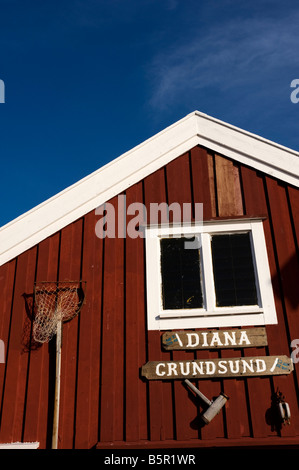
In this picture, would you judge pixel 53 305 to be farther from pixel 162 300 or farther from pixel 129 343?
pixel 162 300

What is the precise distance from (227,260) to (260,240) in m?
0.56

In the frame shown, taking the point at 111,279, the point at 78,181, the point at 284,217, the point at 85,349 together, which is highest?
the point at 78,181

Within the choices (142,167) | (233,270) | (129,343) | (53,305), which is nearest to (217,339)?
(233,270)

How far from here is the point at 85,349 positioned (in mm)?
5246

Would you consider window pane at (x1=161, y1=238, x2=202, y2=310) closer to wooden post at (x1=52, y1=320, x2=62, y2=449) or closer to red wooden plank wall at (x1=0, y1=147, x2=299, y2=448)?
red wooden plank wall at (x1=0, y1=147, x2=299, y2=448)

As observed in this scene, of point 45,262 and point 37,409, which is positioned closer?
point 37,409

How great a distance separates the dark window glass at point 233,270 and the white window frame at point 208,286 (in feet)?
0.25

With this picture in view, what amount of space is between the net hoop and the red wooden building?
0.37ft

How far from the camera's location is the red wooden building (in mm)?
4848

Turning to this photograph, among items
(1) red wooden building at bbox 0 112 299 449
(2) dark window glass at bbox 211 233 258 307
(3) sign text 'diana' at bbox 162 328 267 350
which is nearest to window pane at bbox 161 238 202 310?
(1) red wooden building at bbox 0 112 299 449

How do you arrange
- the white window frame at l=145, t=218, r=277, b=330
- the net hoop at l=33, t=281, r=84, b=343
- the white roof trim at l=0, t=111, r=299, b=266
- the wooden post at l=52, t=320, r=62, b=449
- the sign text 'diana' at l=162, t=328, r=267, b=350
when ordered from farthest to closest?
the white roof trim at l=0, t=111, r=299, b=266, the net hoop at l=33, t=281, r=84, b=343, the white window frame at l=145, t=218, r=277, b=330, the sign text 'diana' at l=162, t=328, r=267, b=350, the wooden post at l=52, t=320, r=62, b=449

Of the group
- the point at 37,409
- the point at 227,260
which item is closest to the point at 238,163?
the point at 227,260

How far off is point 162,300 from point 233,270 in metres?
1.10
